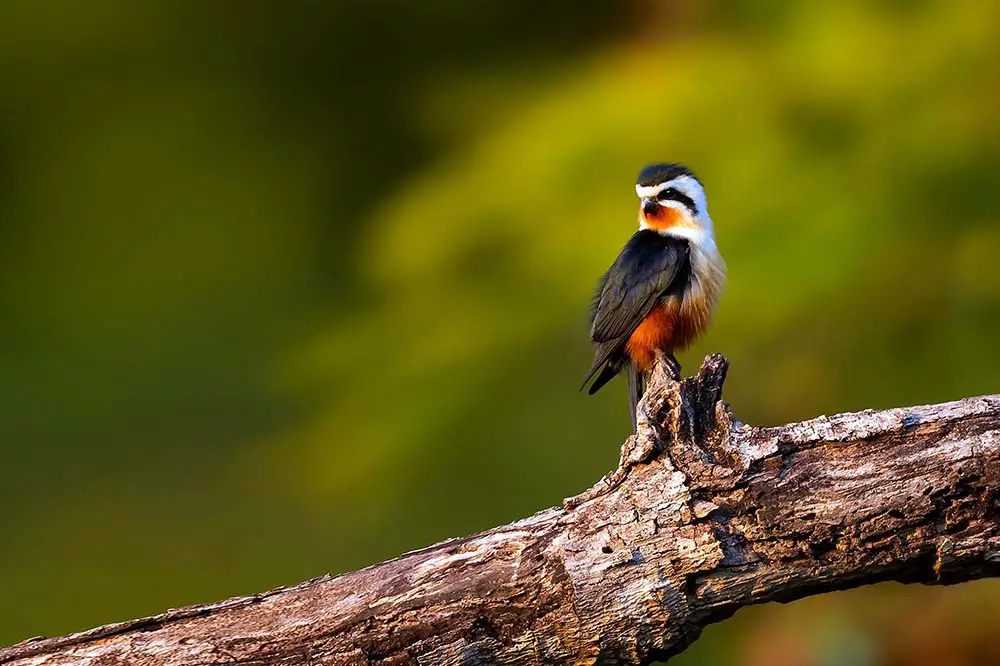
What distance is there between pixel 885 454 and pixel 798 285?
2.93 meters

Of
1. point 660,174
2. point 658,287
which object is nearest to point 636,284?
point 658,287

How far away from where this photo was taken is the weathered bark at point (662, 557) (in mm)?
2455

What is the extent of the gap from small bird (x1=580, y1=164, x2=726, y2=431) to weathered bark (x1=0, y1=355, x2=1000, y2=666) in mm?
1047

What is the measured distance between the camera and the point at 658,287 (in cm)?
361

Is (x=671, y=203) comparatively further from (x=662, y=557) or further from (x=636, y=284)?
(x=662, y=557)

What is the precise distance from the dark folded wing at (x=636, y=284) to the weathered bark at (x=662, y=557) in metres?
1.04

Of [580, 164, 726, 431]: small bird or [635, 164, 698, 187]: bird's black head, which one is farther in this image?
[635, 164, 698, 187]: bird's black head

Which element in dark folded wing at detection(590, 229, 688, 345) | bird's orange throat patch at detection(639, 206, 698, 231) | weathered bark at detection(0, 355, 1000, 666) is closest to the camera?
weathered bark at detection(0, 355, 1000, 666)

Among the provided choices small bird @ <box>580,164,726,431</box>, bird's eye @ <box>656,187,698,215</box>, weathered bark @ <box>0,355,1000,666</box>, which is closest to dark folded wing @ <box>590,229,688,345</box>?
small bird @ <box>580,164,726,431</box>

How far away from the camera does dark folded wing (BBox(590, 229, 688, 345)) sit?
3615mm

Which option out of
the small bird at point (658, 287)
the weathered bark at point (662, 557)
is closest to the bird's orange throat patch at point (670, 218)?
the small bird at point (658, 287)

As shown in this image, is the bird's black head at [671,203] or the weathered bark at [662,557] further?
the bird's black head at [671,203]

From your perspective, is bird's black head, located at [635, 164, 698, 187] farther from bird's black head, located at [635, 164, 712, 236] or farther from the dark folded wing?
the dark folded wing

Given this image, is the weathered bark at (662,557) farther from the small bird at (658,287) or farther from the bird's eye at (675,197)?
the bird's eye at (675,197)
